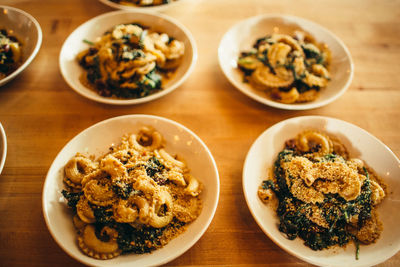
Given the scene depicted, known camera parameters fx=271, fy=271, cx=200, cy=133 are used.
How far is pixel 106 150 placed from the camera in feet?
6.57

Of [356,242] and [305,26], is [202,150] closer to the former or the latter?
[356,242]

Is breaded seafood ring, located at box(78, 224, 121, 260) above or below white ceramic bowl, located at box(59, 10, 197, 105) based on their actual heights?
below

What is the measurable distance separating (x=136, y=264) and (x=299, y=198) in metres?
1.06

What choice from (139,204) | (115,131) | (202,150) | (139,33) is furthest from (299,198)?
(139,33)

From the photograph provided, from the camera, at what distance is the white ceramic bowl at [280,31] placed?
7.49 feet

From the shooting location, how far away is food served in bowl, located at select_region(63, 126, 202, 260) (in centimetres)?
157

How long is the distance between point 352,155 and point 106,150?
1.86m

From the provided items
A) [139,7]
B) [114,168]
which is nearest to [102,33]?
[139,7]

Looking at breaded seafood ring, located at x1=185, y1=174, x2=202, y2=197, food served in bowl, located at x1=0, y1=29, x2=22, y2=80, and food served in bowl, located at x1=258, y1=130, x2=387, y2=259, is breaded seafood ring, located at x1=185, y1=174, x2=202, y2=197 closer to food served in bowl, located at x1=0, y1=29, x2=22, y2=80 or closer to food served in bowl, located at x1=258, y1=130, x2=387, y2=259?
food served in bowl, located at x1=258, y1=130, x2=387, y2=259

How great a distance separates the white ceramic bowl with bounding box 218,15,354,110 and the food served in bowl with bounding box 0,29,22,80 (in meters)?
1.79

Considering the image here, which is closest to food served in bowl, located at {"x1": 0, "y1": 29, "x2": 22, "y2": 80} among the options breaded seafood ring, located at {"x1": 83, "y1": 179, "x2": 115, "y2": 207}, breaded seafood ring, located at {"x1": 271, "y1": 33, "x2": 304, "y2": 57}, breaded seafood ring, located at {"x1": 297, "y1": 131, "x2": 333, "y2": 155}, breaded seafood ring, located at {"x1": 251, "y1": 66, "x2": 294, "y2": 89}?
breaded seafood ring, located at {"x1": 83, "y1": 179, "x2": 115, "y2": 207}

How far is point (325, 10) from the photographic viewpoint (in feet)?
10.8

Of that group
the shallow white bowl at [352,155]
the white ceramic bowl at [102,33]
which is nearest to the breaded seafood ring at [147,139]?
the white ceramic bowl at [102,33]

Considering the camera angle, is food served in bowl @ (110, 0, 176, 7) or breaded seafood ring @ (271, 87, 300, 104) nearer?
A: breaded seafood ring @ (271, 87, 300, 104)
